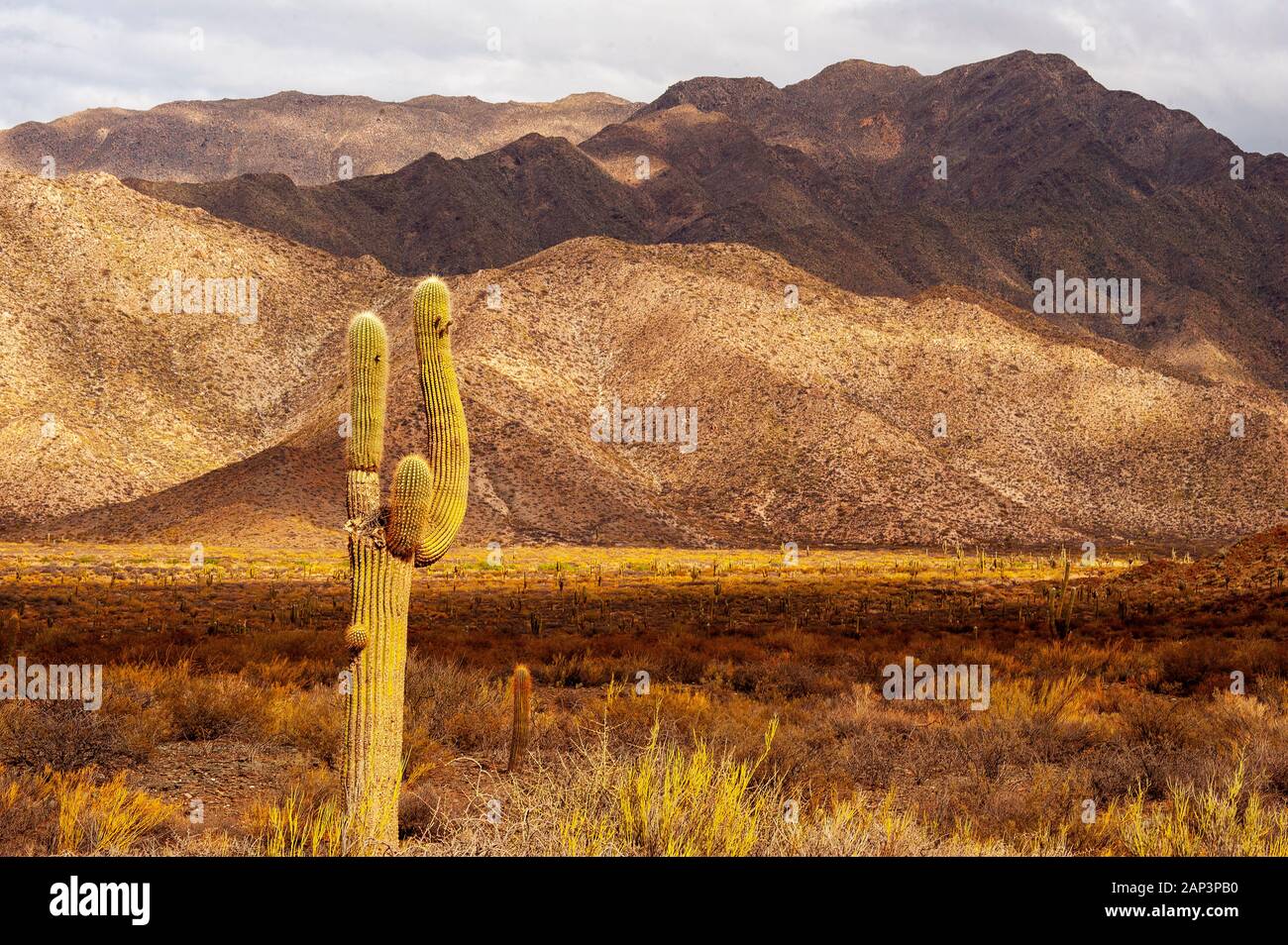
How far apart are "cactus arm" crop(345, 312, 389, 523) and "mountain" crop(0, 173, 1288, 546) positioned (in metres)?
50.1

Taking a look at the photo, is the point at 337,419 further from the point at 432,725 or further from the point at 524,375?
the point at 432,725

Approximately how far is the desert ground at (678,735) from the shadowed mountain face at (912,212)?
91222mm

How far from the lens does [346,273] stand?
9462 centimetres

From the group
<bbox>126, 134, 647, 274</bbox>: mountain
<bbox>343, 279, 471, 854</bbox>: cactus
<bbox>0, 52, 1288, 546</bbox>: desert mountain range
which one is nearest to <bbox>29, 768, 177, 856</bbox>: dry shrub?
<bbox>343, 279, 471, 854</bbox>: cactus

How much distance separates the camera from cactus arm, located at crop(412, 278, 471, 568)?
7988 millimetres

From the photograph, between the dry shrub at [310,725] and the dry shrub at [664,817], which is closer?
the dry shrub at [664,817]

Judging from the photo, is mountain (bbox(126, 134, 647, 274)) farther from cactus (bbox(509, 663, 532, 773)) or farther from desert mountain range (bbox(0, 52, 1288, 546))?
cactus (bbox(509, 663, 532, 773))

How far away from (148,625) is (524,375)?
1983 inches

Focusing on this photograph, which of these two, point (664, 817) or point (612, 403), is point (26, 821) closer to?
point (664, 817)

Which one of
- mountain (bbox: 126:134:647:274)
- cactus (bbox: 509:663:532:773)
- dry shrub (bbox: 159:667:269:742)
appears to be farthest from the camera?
mountain (bbox: 126:134:647:274)

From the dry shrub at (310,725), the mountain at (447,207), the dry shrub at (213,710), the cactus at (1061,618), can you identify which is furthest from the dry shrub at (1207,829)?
the mountain at (447,207)

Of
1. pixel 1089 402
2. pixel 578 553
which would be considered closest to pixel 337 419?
pixel 578 553

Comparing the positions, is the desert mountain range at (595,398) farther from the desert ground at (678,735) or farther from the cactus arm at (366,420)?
the cactus arm at (366,420)

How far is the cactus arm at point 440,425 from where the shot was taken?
7.99 meters
